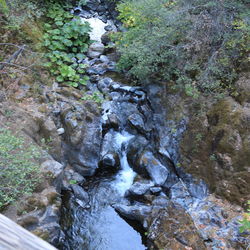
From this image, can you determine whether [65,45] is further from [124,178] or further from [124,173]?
[124,178]

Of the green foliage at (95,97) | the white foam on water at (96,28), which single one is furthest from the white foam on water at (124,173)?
the white foam on water at (96,28)

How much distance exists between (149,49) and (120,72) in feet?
6.31

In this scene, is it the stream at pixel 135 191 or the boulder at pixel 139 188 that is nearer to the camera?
the stream at pixel 135 191

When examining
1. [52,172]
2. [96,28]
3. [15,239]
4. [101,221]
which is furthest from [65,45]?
[15,239]

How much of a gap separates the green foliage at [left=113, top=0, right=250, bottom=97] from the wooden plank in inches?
246

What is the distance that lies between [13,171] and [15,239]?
4101mm

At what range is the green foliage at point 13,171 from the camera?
4.32m

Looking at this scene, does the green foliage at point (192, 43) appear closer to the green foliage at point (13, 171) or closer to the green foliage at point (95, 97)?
the green foliage at point (95, 97)

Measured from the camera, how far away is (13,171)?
14.4 feet

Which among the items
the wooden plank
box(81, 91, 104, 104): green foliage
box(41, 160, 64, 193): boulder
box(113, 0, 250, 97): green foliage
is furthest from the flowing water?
the wooden plank

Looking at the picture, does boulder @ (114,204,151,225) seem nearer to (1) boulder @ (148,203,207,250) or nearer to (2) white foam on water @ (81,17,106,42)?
(1) boulder @ (148,203,207,250)

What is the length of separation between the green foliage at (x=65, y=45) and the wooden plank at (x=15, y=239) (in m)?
7.69

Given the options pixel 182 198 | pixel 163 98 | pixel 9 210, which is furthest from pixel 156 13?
pixel 9 210

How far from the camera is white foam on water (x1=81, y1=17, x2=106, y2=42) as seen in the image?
10756 millimetres
